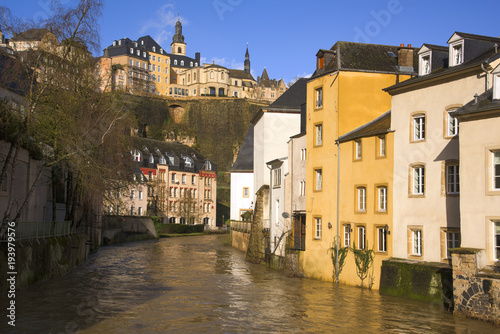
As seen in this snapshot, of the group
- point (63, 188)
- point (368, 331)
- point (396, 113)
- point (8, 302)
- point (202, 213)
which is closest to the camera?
point (368, 331)

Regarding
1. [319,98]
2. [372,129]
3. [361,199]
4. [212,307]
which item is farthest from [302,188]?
[212,307]

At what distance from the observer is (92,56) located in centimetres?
2602

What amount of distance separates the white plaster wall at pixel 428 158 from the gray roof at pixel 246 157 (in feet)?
120

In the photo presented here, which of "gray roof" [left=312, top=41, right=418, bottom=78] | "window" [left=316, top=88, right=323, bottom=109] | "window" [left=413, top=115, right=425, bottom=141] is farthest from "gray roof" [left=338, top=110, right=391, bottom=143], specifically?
"window" [left=316, top=88, right=323, bottom=109]

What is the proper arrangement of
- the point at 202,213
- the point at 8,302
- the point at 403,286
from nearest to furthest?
the point at 8,302 < the point at 403,286 < the point at 202,213

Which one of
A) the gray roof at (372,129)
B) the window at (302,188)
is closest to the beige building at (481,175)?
the gray roof at (372,129)

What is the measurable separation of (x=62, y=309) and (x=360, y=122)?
16.3m

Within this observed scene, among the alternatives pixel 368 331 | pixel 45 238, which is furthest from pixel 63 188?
pixel 368 331

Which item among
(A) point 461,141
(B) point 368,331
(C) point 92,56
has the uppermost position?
(C) point 92,56

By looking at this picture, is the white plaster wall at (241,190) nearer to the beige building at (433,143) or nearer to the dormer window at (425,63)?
the beige building at (433,143)

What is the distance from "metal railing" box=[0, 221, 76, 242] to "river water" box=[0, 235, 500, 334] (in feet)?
6.78

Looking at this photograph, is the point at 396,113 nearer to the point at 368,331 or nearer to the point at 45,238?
the point at 368,331

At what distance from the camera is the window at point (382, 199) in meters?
25.1

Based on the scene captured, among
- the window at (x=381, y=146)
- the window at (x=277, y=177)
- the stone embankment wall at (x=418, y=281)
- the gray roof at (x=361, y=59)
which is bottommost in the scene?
the stone embankment wall at (x=418, y=281)
